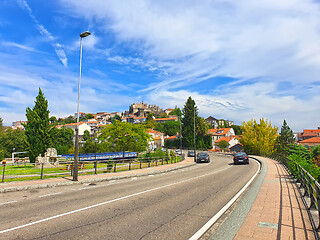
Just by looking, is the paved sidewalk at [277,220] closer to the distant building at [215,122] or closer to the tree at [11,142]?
the tree at [11,142]

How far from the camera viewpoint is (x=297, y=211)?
22.7ft

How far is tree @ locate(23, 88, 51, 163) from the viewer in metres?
39.2

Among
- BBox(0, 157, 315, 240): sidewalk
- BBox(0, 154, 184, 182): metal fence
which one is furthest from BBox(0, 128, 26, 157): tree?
BBox(0, 157, 315, 240): sidewalk

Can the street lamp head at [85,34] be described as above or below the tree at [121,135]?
above

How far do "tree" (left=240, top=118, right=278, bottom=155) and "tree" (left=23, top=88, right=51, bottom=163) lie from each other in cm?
4158

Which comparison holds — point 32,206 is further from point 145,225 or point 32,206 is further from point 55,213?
point 145,225

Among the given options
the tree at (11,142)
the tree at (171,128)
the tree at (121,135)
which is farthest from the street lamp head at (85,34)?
the tree at (171,128)

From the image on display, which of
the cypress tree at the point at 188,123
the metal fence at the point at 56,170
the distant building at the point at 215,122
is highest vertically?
the distant building at the point at 215,122

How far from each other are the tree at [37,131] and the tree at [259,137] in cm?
4158

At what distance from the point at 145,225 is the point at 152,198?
3.39 meters

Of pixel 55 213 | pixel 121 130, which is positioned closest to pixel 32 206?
pixel 55 213

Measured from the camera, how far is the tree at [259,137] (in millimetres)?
46003

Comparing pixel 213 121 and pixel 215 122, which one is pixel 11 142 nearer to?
pixel 213 121

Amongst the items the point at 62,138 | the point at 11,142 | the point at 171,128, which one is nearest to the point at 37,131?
the point at 11,142
